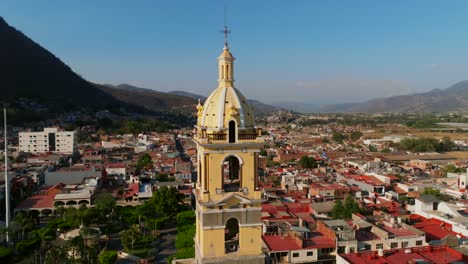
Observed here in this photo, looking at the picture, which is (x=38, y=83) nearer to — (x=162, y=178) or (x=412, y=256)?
(x=162, y=178)

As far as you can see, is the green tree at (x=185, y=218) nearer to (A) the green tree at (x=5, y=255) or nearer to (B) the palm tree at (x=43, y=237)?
(B) the palm tree at (x=43, y=237)

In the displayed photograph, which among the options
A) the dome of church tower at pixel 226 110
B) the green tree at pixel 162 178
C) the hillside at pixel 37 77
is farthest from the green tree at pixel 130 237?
the hillside at pixel 37 77

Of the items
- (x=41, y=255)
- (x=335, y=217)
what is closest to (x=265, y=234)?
(x=335, y=217)

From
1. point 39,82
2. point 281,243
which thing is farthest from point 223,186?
point 39,82

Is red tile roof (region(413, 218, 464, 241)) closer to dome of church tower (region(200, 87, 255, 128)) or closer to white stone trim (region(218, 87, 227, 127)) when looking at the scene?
dome of church tower (region(200, 87, 255, 128))

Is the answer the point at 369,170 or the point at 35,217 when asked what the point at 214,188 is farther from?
the point at 369,170

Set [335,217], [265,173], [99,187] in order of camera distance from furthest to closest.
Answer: [265,173] → [99,187] → [335,217]
